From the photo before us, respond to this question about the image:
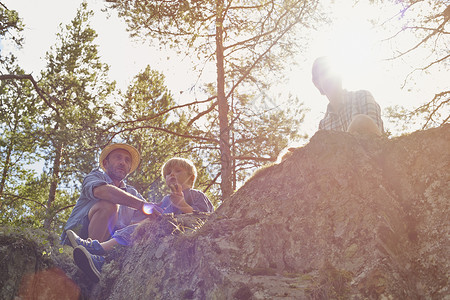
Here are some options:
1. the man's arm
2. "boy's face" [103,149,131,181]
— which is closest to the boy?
the man's arm

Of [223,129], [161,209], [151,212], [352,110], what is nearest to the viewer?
[151,212]

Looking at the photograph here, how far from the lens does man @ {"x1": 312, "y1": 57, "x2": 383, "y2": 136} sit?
10.9 ft

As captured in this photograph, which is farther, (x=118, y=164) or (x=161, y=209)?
(x=118, y=164)

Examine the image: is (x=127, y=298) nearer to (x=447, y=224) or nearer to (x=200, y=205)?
(x=200, y=205)

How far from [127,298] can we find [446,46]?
720 cm

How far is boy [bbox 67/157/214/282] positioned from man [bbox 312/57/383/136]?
1759 mm

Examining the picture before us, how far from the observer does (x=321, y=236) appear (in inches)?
89.6

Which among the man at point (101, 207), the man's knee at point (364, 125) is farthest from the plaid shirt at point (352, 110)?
the man at point (101, 207)

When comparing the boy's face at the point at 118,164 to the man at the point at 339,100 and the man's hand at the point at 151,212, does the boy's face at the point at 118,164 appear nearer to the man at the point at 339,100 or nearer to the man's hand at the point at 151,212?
the man's hand at the point at 151,212

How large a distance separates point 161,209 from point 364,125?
2.29 m

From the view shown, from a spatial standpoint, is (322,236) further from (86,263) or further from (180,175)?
(180,175)

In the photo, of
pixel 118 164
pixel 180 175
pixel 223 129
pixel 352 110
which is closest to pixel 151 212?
pixel 180 175

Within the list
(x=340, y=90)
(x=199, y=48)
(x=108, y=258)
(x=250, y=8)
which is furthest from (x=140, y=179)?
(x=340, y=90)

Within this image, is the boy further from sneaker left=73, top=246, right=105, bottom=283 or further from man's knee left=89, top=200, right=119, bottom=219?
man's knee left=89, top=200, right=119, bottom=219
